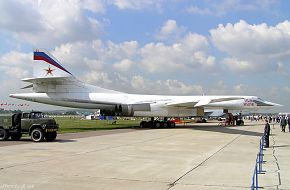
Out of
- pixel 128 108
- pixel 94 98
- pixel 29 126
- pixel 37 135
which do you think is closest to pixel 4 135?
pixel 29 126

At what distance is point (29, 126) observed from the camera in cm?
1862

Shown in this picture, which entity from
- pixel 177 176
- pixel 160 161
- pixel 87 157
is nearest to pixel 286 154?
pixel 160 161

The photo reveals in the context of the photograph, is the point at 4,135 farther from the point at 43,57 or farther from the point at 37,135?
the point at 43,57

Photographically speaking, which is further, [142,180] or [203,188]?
[142,180]

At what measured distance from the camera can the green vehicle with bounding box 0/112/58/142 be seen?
60.2 ft

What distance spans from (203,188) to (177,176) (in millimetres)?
1404

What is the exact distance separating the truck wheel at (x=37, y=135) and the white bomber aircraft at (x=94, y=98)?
1252 cm

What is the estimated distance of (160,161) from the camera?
37.3 feet

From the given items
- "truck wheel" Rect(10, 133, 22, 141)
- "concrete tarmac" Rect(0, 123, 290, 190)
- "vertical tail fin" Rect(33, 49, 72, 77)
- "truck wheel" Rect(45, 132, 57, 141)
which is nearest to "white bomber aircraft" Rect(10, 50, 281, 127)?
"vertical tail fin" Rect(33, 49, 72, 77)

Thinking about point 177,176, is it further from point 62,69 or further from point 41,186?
point 62,69

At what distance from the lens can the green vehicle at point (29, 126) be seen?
60.2 ft

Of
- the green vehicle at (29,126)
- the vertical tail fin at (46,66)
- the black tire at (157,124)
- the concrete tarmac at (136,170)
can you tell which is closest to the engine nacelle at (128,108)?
the black tire at (157,124)

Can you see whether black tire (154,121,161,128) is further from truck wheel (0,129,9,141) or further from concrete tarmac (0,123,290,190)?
concrete tarmac (0,123,290,190)

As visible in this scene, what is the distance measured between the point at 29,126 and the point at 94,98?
14.8 m
